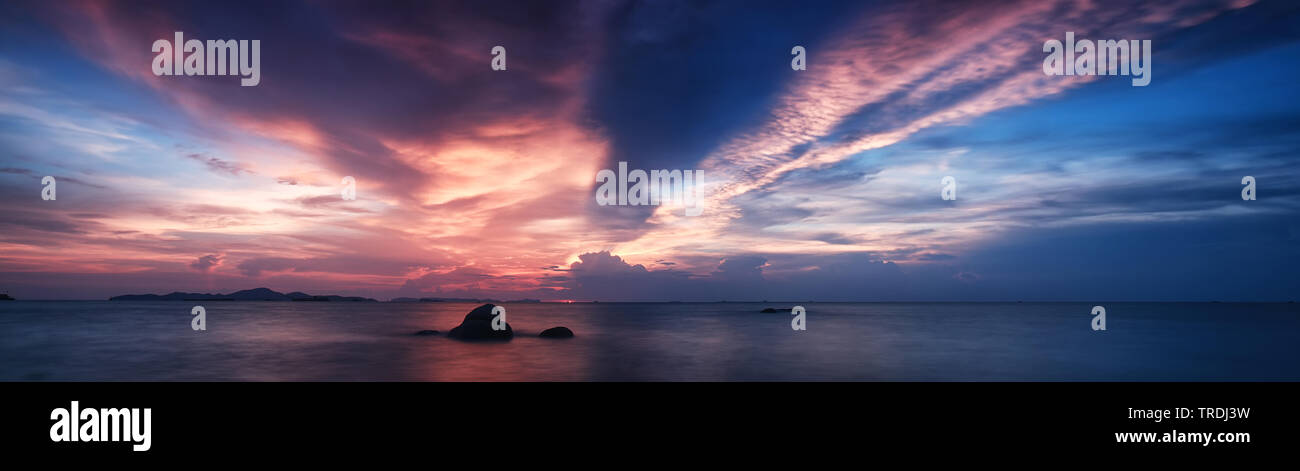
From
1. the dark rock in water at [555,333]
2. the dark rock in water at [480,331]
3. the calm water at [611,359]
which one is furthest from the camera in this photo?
the dark rock in water at [555,333]

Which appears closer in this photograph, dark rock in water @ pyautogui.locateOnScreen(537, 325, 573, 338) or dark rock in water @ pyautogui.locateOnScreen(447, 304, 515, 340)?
dark rock in water @ pyautogui.locateOnScreen(447, 304, 515, 340)

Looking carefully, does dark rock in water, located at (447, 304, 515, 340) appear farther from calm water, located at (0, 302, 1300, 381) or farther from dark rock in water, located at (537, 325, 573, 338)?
dark rock in water, located at (537, 325, 573, 338)

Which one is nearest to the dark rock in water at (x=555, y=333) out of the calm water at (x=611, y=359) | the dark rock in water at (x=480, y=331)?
the calm water at (x=611, y=359)

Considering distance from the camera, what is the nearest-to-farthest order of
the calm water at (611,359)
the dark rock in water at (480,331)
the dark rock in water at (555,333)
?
1. the calm water at (611,359)
2. the dark rock in water at (480,331)
3. the dark rock in water at (555,333)

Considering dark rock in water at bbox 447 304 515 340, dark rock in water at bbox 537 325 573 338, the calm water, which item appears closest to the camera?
the calm water

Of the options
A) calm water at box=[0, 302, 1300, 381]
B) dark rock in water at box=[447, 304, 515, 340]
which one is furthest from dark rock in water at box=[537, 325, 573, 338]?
dark rock in water at box=[447, 304, 515, 340]

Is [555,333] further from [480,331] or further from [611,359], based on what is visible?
[611,359]

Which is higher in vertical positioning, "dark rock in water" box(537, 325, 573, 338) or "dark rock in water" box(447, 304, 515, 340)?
"dark rock in water" box(447, 304, 515, 340)

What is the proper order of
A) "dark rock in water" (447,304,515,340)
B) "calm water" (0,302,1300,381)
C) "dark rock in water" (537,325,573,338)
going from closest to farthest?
1. "calm water" (0,302,1300,381)
2. "dark rock in water" (447,304,515,340)
3. "dark rock in water" (537,325,573,338)

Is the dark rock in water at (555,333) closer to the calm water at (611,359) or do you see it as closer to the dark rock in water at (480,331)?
the calm water at (611,359)

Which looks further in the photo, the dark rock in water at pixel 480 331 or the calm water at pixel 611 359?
the dark rock in water at pixel 480 331
